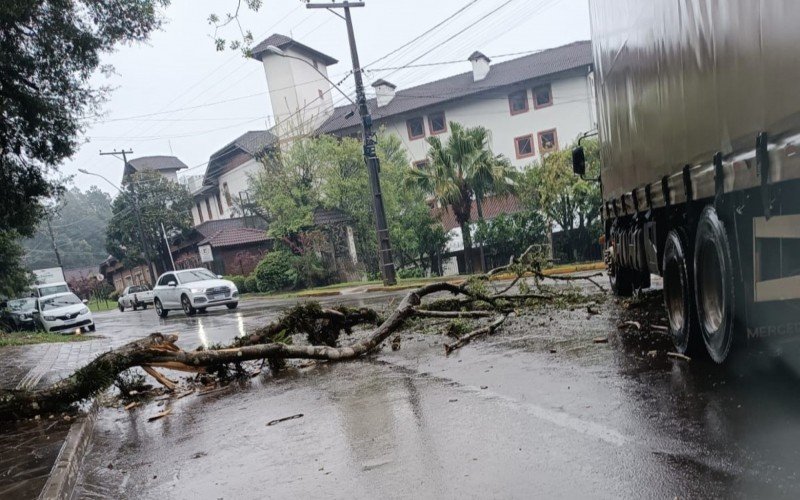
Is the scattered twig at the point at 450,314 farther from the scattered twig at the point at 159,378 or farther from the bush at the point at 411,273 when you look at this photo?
the bush at the point at 411,273

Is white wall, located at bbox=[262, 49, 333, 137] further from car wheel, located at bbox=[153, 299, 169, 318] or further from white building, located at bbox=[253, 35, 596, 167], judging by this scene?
car wheel, located at bbox=[153, 299, 169, 318]

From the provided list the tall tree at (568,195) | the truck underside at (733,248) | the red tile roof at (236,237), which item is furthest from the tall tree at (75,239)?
the truck underside at (733,248)

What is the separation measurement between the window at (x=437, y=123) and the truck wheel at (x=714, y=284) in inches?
1551

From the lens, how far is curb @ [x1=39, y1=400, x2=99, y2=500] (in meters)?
4.57

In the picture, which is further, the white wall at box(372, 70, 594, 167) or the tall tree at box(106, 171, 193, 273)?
the tall tree at box(106, 171, 193, 273)

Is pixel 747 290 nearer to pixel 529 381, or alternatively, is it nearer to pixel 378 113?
pixel 529 381

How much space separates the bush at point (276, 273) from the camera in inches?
1314

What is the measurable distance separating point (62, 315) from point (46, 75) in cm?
1503

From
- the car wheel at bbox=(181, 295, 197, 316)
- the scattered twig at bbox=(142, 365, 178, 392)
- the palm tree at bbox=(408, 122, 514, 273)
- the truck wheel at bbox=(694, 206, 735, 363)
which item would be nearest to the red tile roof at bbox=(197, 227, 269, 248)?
the car wheel at bbox=(181, 295, 197, 316)

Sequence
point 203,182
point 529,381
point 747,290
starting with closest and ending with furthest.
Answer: point 747,290 → point 529,381 → point 203,182

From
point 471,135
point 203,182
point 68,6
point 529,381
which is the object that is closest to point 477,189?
point 471,135

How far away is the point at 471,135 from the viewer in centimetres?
2555

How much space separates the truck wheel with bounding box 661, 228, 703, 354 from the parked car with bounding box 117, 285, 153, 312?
37365 millimetres

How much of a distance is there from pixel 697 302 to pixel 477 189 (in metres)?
21.5
